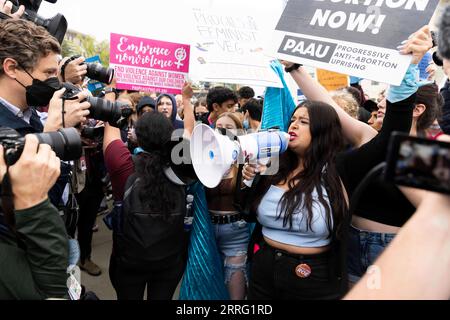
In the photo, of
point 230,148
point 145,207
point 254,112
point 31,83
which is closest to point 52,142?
point 31,83

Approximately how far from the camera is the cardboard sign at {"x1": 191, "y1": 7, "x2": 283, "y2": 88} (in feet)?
7.79

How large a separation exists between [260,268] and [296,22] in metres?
1.42

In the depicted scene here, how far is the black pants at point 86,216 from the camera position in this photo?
4.04 metres

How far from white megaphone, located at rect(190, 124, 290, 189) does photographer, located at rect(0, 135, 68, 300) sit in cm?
81

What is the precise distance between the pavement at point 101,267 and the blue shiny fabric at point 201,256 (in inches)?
40.0

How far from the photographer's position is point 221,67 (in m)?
2.40

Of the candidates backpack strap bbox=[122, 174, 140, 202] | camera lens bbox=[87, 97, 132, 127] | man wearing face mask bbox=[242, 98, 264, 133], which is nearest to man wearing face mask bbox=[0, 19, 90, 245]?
camera lens bbox=[87, 97, 132, 127]

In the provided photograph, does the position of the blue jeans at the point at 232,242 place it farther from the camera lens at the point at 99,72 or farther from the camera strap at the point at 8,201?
the camera strap at the point at 8,201

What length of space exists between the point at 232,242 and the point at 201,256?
0.86 ft

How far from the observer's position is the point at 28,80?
5.86ft

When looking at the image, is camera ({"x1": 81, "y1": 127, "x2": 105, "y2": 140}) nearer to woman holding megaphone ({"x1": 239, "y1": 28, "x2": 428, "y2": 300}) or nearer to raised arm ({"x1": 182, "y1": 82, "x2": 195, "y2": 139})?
raised arm ({"x1": 182, "y1": 82, "x2": 195, "y2": 139})

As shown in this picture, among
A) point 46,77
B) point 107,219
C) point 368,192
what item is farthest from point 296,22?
point 107,219

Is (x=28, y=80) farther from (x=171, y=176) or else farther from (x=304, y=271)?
(x=304, y=271)

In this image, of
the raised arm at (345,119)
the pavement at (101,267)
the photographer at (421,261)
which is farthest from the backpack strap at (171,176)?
the pavement at (101,267)
